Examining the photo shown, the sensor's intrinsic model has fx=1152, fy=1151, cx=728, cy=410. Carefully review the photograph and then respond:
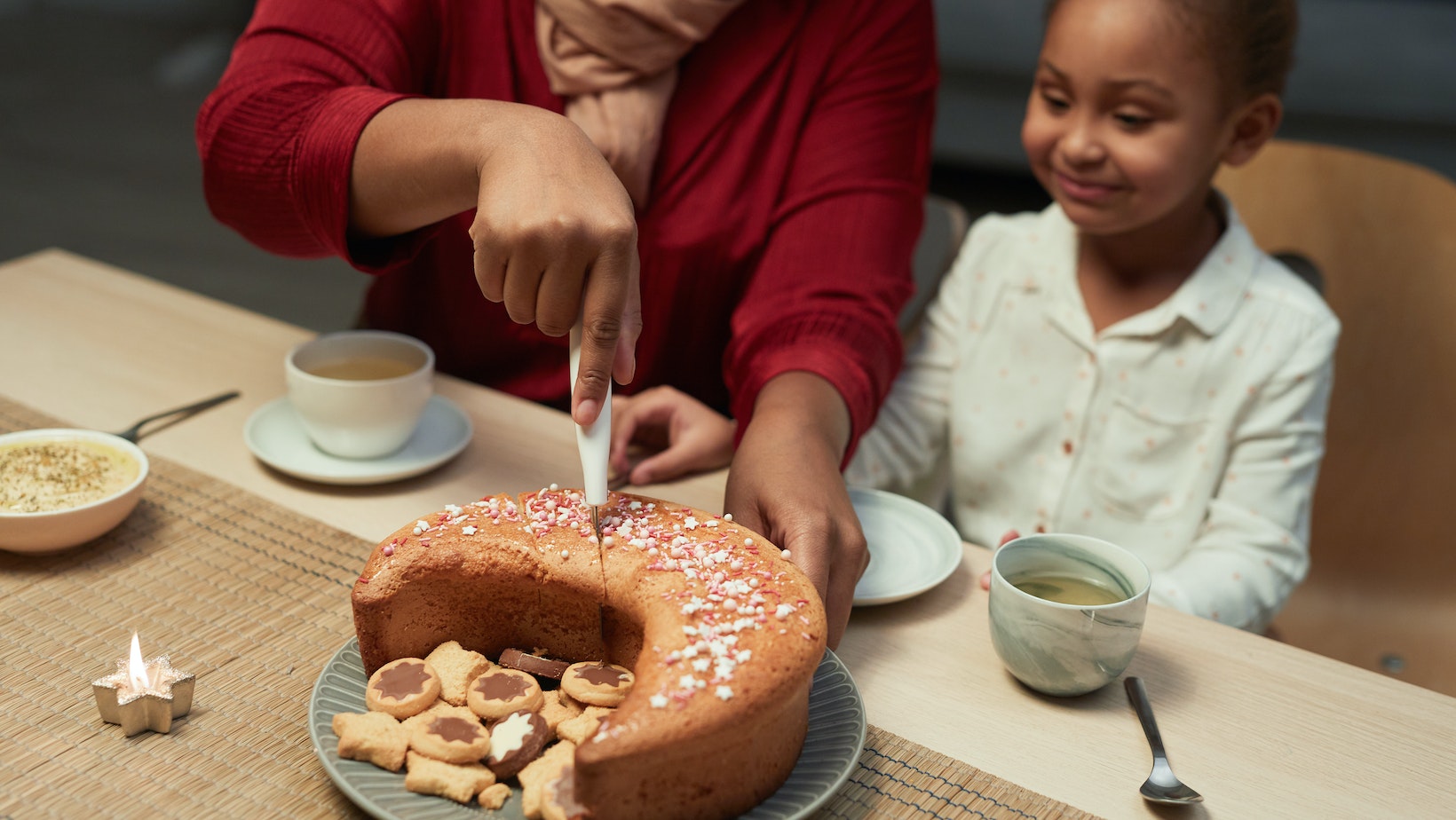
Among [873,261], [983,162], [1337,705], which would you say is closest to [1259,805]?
[1337,705]

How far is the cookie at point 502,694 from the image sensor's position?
727 millimetres

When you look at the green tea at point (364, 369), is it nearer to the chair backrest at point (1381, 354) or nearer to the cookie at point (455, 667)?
the cookie at point (455, 667)

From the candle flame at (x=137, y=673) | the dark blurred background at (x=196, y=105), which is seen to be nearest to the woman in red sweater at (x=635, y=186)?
the candle flame at (x=137, y=673)

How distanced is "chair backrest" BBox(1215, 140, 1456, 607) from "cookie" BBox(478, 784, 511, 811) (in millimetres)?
1226

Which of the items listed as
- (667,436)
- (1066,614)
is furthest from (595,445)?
(667,436)

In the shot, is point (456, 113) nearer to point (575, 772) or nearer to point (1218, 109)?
point (575, 772)

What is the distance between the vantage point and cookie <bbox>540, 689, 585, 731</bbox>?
74 cm

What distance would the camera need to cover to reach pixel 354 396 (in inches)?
41.7

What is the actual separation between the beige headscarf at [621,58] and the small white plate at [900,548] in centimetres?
47

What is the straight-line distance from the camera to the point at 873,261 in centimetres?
129

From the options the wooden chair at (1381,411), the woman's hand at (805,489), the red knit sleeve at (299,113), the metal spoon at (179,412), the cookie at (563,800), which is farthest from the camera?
the wooden chair at (1381,411)

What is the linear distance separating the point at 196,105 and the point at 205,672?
4769 mm

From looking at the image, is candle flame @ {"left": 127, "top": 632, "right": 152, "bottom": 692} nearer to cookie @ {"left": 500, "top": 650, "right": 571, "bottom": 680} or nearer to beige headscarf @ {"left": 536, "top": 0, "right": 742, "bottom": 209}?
cookie @ {"left": 500, "top": 650, "right": 571, "bottom": 680}

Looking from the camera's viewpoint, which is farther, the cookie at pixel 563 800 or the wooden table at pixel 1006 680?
the wooden table at pixel 1006 680
